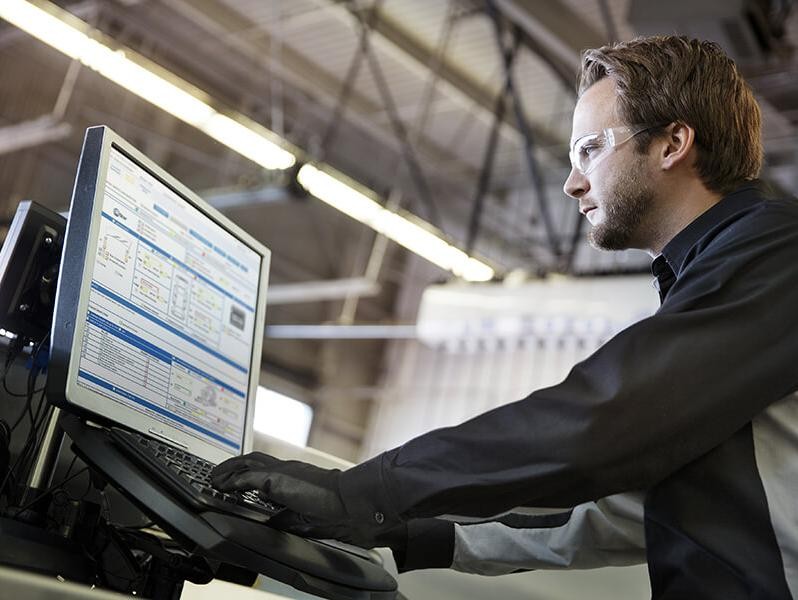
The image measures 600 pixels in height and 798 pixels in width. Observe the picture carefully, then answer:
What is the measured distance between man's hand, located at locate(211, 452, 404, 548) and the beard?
0.59 m

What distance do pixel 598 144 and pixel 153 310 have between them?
0.71 metres

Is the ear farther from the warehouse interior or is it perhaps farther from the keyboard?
the warehouse interior

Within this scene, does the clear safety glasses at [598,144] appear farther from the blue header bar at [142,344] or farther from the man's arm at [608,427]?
the blue header bar at [142,344]

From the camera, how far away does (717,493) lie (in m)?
1.19

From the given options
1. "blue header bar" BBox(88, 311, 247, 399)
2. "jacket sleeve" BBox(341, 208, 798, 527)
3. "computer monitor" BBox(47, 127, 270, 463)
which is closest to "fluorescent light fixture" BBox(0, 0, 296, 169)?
"computer monitor" BBox(47, 127, 270, 463)

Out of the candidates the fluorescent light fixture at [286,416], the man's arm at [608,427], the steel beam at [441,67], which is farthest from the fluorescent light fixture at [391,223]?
the fluorescent light fixture at [286,416]

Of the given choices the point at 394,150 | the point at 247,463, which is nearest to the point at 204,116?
the point at 247,463

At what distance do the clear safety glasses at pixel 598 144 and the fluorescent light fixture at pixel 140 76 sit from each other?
3661mm

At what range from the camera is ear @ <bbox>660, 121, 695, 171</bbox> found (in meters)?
1.48

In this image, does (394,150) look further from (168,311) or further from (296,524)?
(296,524)

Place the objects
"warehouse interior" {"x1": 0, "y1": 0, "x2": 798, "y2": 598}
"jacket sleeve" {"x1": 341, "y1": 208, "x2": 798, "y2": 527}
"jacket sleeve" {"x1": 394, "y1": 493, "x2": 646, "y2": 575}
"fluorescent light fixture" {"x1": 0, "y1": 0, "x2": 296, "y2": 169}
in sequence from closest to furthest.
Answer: "jacket sleeve" {"x1": 341, "y1": 208, "x2": 798, "y2": 527}
"jacket sleeve" {"x1": 394, "y1": 493, "x2": 646, "y2": 575}
"fluorescent light fixture" {"x1": 0, "y1": 0, "x2": 296, "y2": 169}
"warehouse interior" {"x1": 0, "y1": 0, "x2": 798, "y2": 598}

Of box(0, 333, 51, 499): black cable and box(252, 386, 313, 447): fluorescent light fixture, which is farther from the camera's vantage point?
box(252, 386, 313, 447): fluorescent light fixture

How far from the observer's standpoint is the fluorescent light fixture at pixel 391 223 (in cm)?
602

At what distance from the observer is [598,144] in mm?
1551
